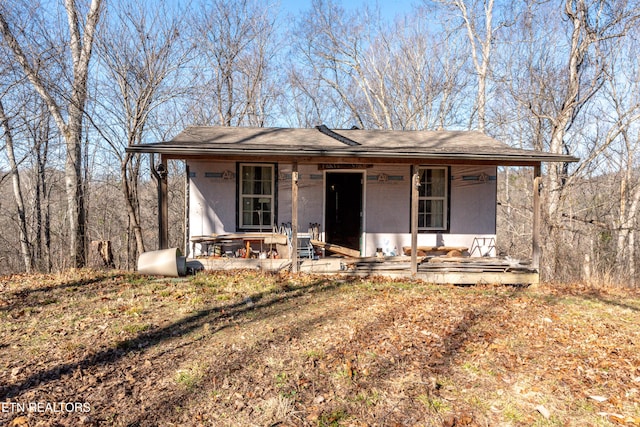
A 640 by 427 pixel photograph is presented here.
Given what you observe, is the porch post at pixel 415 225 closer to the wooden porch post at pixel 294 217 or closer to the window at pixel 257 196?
the wooden porch post at pixel 294 217

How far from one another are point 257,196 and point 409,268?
4160 millimetres

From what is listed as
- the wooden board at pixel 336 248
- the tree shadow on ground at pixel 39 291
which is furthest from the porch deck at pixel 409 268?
the tree shadow on ground at pixel 39 291

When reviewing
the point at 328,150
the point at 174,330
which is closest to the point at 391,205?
the point at 328,150

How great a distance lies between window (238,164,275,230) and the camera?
379 inches

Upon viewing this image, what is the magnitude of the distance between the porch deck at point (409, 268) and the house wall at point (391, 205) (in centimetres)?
136

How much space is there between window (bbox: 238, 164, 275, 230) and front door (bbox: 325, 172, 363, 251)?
4.89 feet

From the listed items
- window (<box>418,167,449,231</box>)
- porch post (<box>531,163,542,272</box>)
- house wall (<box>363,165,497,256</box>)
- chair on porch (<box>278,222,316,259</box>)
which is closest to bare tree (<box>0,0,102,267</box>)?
chair on porch (<box>278,222,316,259</box>)

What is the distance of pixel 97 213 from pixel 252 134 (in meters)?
7.42

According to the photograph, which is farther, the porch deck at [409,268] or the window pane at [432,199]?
the window pane at [432,199]

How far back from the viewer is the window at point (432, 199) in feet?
32.5

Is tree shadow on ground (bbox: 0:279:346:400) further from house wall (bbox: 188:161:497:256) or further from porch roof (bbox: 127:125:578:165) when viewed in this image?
porch roof (bbox: 127:125:578:165)

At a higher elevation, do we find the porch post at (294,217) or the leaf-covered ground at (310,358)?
the porch post at (294,217)

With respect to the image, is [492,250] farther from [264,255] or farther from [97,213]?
[97,213]

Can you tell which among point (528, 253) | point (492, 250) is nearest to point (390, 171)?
point (492, 250)
